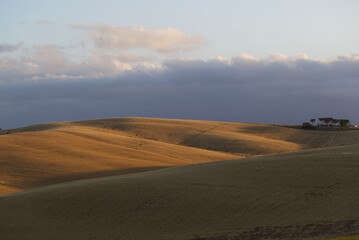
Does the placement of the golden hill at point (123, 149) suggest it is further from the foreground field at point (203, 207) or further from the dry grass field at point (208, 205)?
the foreground field at point (203, 207)

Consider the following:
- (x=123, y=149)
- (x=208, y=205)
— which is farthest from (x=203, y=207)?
(x=123, y=149)

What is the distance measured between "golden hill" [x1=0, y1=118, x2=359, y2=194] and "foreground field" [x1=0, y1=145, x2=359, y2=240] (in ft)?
37.8

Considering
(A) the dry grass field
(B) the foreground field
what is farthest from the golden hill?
(B) the foreground field

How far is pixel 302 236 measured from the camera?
13609mm

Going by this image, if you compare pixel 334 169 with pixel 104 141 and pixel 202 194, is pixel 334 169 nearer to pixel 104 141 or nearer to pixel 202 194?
pixel 202 194

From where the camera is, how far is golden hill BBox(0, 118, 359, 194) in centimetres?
3572

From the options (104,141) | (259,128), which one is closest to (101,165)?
(104,141)

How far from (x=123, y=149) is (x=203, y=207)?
99.9 feet

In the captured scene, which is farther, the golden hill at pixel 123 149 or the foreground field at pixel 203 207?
the golden hill at pixel 123 149

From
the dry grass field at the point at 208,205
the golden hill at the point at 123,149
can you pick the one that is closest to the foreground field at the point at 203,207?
the dry grass field at the point at 208,205

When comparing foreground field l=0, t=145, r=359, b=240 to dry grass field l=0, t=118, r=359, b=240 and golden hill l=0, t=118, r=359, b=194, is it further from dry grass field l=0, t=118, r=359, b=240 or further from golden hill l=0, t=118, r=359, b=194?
golden hill l=0, t=118, r=359, b=194

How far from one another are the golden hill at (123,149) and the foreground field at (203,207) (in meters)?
11.5

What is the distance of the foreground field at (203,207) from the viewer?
49.1 feet

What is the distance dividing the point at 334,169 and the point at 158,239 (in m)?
9.95
